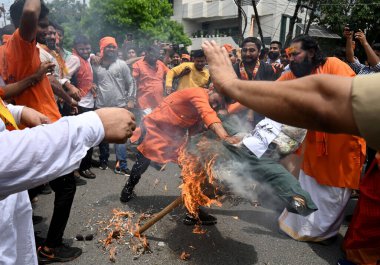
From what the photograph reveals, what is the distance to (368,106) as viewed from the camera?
927 mm

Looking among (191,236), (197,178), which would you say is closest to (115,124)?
(197,178)

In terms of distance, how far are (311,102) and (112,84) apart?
546cm

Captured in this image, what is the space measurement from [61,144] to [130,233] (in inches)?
109

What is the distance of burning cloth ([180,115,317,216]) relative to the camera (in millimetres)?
2939

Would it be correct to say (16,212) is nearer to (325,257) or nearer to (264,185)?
(264,185)

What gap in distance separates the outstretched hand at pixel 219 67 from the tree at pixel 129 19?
604 inches

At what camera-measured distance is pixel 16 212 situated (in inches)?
70.8

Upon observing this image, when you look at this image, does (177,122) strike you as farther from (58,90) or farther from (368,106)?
(368,106)

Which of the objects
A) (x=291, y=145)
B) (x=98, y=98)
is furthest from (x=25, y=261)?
(x=98, y=98)

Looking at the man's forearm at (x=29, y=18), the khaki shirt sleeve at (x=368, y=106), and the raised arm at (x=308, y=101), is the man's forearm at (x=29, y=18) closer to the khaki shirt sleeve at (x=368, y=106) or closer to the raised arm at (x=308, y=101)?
the raised arm at (x=308, y=101)

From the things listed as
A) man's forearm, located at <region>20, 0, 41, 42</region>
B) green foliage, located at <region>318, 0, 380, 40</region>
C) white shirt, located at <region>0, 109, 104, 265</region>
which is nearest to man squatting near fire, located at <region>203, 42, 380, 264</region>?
white shirt, located at <region>0, 109, 104, 265</region>

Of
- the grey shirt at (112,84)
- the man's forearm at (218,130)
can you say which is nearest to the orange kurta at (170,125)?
the man's forearm at (218,130)

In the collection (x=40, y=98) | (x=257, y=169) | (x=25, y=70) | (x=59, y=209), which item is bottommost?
(x=59, y=209)

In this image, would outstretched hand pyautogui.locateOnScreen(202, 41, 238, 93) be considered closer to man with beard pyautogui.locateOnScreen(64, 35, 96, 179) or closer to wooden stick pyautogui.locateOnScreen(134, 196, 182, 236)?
wooden stick pyautogui.locateOnScreen(134, 196, 182, 236)
